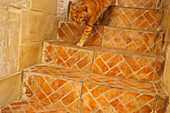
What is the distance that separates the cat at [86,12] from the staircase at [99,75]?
0.17 metres

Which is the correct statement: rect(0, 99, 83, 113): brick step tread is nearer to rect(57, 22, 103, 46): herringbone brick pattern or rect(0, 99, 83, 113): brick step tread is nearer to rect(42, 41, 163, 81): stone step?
rect(42, 41, 163, 81): stone step

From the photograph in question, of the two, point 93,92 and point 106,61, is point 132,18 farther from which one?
point 93,92

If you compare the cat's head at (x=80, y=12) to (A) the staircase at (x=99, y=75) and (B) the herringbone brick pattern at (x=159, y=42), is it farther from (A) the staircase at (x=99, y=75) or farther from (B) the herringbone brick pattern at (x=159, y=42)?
(B) the herringbone brick pattern at (x=159, y=42)

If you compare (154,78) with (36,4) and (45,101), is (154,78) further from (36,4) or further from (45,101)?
(36,4)

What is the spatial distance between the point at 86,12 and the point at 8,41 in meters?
0.91

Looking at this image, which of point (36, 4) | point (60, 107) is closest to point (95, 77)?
point (60, 107)

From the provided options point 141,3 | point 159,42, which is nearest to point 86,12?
point 159,42

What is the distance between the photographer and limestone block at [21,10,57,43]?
1.47 metres

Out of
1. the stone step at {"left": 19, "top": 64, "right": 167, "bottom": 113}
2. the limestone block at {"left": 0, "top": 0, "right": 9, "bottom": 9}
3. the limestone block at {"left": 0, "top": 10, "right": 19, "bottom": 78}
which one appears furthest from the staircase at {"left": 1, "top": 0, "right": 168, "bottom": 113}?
the limestone block at {"left": 0, "top": 0, "right": 9, "bottom": 9}

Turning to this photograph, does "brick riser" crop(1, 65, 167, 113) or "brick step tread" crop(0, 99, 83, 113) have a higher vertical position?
"brick riser" crop(1, 65, 167, 113)

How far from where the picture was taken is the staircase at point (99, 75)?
132 cm

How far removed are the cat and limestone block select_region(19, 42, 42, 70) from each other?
0.52 metres

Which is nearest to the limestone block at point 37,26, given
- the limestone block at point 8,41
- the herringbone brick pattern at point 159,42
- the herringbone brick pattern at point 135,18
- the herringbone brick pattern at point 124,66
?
the limestone block at point 8,41

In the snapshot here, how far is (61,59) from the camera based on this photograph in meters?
1.78
